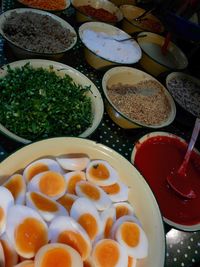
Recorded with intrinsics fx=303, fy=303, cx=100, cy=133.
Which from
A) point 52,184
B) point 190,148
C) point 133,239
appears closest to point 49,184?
point 52,184

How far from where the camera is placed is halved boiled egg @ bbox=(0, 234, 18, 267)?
0.84 metres

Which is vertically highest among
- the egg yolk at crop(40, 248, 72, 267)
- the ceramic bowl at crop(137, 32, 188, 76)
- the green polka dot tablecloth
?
the ceramic bowl at crop(137, 32, 188, 76)

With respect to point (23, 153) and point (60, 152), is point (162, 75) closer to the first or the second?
point (60, 152)

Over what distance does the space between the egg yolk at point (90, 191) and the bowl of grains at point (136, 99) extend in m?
0.45

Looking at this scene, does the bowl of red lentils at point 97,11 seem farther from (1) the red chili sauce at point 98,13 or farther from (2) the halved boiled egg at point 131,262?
(2) the halved boiled egg at point 131,262

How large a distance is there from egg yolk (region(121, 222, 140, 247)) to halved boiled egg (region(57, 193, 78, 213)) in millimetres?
184

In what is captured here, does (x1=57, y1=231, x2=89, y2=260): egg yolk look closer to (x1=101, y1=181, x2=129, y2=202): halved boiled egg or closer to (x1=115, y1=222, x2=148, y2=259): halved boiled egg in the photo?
(x1=115, y1=222, x2=148, y2=259): halved boiled egg

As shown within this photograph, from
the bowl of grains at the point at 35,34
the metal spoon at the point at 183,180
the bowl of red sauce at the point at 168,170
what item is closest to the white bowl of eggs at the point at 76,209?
the bowl of red sauce at the point at 168,170

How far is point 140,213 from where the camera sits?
42.9 inches

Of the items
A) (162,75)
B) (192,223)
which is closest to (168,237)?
(192,223)

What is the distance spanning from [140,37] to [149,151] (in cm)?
94

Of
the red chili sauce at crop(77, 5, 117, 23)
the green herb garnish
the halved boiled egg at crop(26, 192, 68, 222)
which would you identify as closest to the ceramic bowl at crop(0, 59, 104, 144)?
the green herb garnish

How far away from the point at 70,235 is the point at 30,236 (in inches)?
4.5

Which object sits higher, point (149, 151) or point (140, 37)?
point (140, 37)
